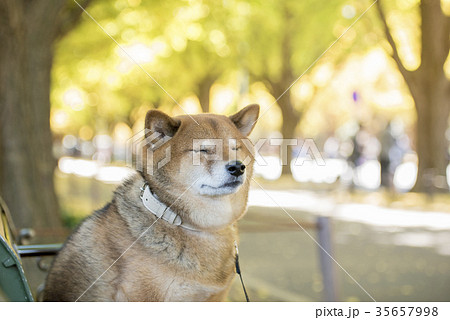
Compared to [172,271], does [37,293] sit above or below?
below

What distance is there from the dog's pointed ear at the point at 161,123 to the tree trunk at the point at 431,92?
12.4 m

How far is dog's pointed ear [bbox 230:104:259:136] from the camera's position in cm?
283

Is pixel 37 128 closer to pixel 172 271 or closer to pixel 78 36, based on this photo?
pixel 172 271

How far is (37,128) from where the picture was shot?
716cm

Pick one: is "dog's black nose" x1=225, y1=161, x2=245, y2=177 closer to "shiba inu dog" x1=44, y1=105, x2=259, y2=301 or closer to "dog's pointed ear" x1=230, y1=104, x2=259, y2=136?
"shiba inu dog" x1=44, y1=105, x2=259, y2=301

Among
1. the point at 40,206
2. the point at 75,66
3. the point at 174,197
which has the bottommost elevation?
the point at 40,206

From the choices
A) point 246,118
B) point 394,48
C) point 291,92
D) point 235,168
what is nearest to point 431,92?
point 394,48

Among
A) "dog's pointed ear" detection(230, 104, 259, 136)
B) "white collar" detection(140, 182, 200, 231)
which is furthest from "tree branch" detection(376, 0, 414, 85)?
"white collar" detection(140, 182, 200, 231)

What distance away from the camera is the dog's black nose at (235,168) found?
2650 mm

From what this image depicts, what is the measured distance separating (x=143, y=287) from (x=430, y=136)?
13.5 m

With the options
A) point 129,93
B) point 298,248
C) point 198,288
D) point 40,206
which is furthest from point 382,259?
point 129,93

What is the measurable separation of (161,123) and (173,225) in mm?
508

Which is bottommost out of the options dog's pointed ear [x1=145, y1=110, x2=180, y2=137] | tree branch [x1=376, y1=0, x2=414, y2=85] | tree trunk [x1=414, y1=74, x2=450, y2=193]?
tree trunk [x1=414, y1=74, x2=450, y2=193]

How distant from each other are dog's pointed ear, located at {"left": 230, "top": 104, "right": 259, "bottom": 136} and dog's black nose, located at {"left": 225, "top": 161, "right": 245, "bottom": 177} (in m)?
0.26
